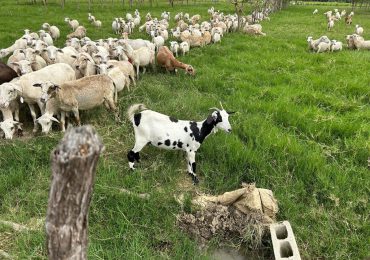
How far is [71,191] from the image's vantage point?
1841 mm

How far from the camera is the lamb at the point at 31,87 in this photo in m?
6.78

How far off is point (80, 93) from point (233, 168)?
3.30 meters

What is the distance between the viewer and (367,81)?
386 inches

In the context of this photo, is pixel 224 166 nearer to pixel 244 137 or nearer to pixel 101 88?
pixel 244 137

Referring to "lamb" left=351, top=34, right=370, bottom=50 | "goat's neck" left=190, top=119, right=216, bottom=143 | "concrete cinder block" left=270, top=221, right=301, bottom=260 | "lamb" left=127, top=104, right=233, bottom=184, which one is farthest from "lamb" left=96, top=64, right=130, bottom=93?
"lamb" left=351, top=34, right=370, bottom=50

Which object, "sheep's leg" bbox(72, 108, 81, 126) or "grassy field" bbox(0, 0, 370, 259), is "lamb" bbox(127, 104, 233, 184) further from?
"sheep's leg" bbox(72, 108, 81, 126)

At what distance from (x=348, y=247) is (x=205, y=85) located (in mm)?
5786

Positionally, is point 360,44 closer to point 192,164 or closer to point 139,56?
point 139,56

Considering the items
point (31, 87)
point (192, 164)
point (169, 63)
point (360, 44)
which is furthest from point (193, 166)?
point (360, 44)

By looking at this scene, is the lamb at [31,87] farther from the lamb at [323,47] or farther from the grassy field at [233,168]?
the lamb at [323,47]

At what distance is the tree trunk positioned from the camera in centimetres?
172

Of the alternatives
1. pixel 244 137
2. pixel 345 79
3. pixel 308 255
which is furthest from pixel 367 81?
pixel 308 255

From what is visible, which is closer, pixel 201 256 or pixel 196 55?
pixel 201 256

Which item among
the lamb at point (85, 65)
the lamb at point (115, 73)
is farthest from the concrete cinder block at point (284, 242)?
the lamb at point (85, 65)
